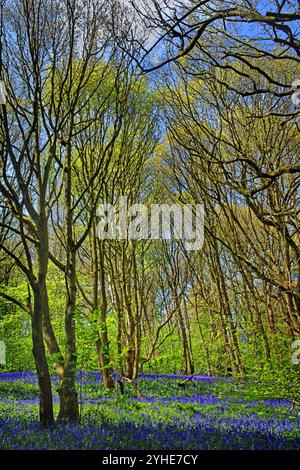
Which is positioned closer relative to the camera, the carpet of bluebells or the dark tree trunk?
the carpet of bluebells

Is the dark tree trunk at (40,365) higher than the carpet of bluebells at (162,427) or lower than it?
higher

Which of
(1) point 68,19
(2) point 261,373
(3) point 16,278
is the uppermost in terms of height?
(1) point 68,19

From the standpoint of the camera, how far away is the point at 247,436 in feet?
15.0

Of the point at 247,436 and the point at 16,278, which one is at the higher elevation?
the point at 16,278

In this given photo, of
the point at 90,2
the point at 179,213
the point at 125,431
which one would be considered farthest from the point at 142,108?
the point at 125,431

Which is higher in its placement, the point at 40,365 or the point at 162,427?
the point at 40,365

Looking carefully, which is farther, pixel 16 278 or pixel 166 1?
pixel 16 278

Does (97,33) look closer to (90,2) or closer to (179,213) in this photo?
(90,2)

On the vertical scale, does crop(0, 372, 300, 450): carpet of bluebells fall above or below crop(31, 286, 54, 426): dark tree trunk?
below

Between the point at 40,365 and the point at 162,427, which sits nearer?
the point at 162,427

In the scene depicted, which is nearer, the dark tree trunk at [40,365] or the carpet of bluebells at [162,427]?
the carpet of bluebells at [162,427]
